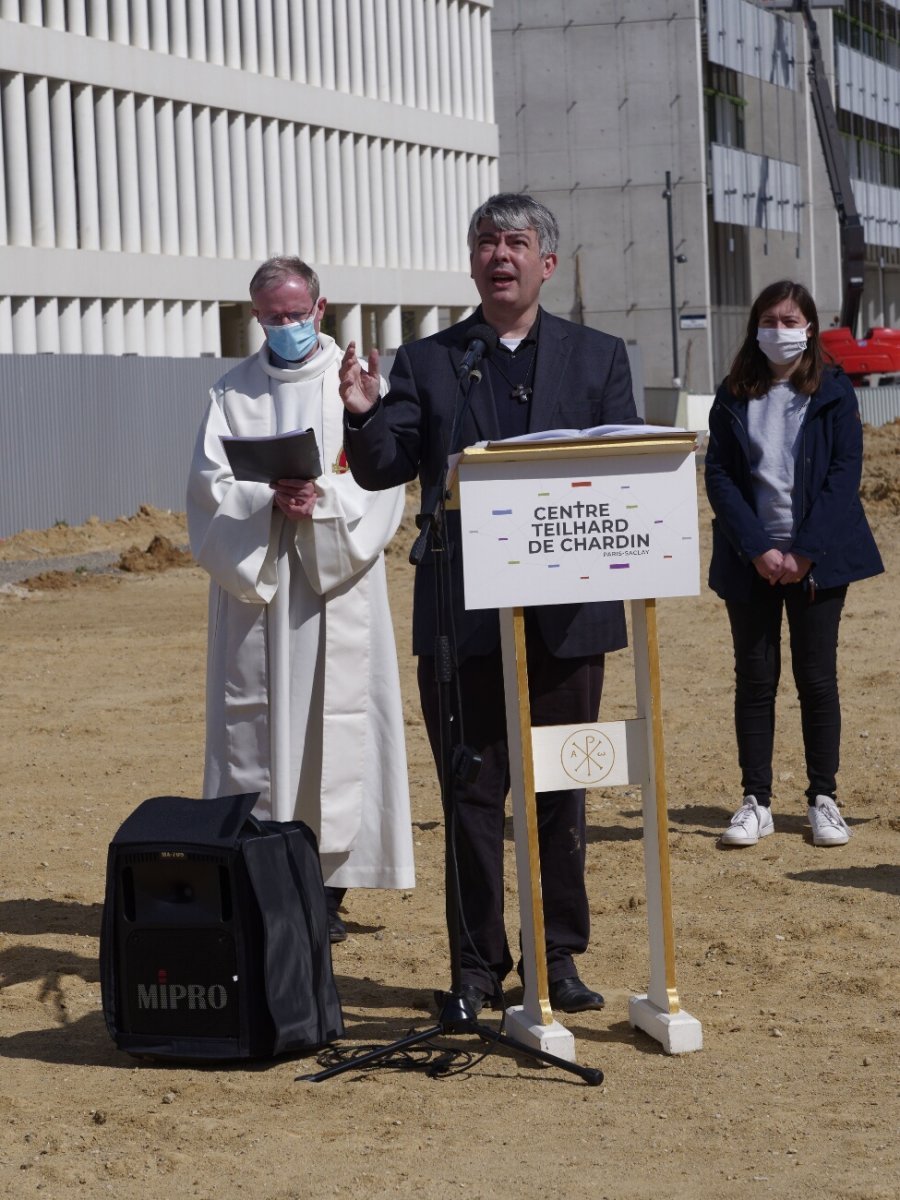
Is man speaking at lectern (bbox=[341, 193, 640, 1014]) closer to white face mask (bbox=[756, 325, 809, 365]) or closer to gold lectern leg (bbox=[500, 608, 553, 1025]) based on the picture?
gold lectern leg (bbox=[500, 608, 553, 1025])

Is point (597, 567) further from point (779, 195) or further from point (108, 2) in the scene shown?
point (779, 195)

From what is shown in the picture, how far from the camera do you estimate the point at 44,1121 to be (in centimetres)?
507

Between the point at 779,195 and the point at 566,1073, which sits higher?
the point at 779,195

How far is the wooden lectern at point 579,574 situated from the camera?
5184mm

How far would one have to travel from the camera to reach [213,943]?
215 inches

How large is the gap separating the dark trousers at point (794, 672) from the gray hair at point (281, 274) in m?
2.45

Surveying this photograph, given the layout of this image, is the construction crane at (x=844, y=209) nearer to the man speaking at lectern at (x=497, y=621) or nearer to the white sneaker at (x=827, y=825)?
the white sneaker at (x=827, y=825)

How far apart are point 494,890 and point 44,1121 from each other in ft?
4.87

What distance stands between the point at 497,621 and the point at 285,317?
62.6 inches

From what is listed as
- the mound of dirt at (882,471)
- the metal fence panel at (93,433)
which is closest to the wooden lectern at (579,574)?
the mound of dirt at (882,471)

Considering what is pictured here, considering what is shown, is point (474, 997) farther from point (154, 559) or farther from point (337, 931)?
point (154, 559)

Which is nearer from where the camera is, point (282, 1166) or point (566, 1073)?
point (282, 1166)

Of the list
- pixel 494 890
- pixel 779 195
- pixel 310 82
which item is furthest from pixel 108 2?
pixel 494 890

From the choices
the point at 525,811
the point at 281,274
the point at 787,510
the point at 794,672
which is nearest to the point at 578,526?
the point at 525,811
